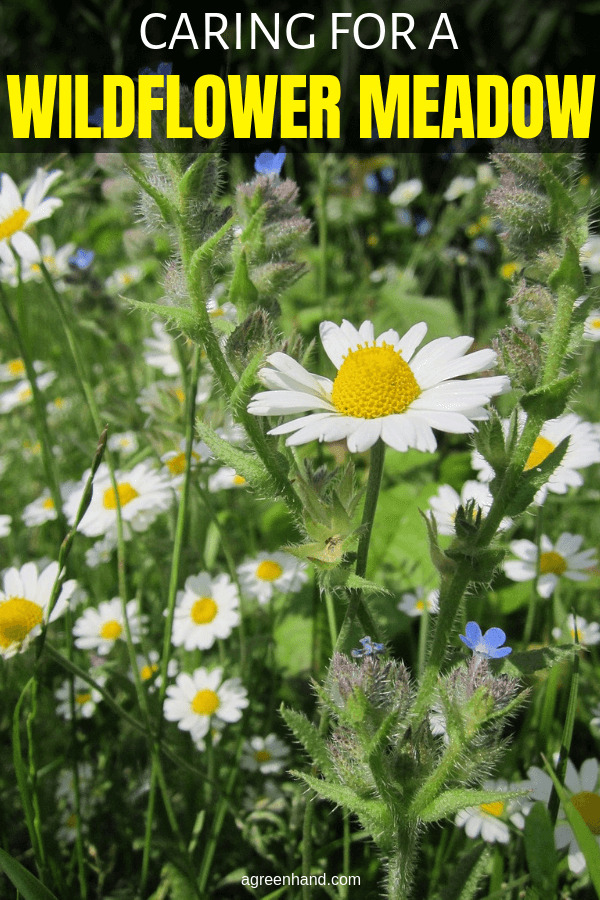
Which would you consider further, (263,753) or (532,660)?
(263,753)

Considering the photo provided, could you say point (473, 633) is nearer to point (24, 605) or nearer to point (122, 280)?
point (24, 605)

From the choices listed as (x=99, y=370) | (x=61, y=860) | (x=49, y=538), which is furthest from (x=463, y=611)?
(x=99, y=370)

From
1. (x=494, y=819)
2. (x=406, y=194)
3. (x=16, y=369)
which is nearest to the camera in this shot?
(x=494, y=819)

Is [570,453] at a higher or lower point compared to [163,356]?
lower

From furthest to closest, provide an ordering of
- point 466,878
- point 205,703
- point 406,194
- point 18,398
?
point 406,194, point 18,398, point 205,703, point 466,878

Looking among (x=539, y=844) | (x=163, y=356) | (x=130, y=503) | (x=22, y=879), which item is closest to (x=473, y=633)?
(x=539, y=844)

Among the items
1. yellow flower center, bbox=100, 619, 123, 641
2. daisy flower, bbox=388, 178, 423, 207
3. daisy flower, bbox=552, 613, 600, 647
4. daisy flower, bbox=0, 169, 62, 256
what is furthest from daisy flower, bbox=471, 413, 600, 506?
daisy flower, bbox=388, 178, 423, 207

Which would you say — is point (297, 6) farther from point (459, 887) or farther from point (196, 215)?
point (459, 887)
